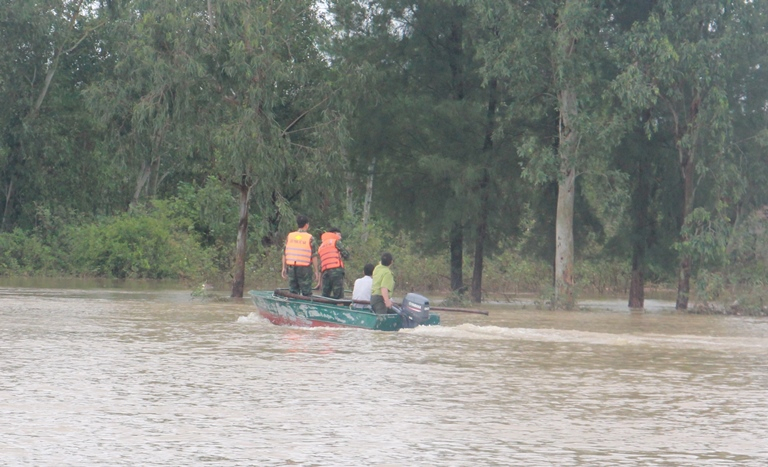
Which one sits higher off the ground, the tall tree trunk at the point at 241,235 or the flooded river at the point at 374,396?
the tall tree trunk at the point at 241,235

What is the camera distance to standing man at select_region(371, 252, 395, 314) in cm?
2302

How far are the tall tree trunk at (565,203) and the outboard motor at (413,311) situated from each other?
11623 millimetres

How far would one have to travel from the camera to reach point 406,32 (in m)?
38.6

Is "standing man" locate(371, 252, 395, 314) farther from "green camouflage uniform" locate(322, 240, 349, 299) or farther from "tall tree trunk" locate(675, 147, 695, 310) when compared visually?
"tall tree trunk" locate(675, 147, 695, 310)

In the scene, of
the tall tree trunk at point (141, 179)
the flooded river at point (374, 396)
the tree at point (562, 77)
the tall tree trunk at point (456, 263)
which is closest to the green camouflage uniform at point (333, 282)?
the flooded river at point (374, 396)

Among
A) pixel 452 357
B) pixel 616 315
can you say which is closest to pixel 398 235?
pixel 616 315

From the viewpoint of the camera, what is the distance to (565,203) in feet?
113

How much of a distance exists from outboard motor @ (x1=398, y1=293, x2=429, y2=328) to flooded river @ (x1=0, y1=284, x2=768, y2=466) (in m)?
0.22

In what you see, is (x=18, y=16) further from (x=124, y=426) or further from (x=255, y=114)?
(x=124, y=426)

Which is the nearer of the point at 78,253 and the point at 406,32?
the point at 406,32

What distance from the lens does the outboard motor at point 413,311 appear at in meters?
22.8

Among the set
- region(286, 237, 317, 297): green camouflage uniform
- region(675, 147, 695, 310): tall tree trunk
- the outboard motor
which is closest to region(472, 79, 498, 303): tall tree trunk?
region(675, 147, 695, 310): tall tree trunk

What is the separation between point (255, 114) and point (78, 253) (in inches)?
778

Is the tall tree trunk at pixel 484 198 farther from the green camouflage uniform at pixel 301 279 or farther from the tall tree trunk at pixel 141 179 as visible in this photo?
the tall tree trunk at pixel 141 179
